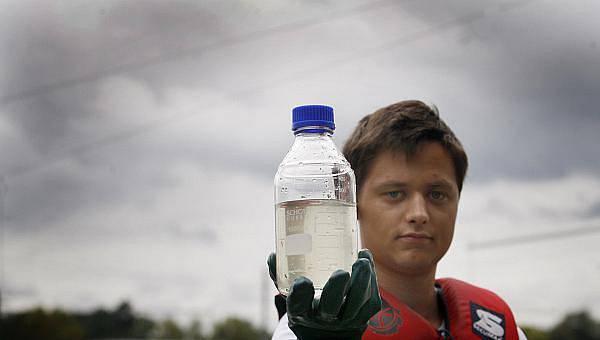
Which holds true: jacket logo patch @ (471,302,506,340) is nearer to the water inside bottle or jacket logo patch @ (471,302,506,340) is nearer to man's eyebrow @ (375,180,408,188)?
man's eyebrow @ (375,180,408,188)

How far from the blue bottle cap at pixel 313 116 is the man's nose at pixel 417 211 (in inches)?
28.5

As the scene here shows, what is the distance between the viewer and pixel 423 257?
2959 mm

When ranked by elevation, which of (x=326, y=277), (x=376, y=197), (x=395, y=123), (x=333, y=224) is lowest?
(x=326, y=277)

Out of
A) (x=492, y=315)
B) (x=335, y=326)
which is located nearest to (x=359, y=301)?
(x=335, y=326)

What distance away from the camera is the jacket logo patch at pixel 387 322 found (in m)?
2.95

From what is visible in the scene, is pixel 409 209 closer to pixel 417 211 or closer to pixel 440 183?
pixel 417 211

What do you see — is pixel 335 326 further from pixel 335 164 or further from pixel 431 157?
pixel 431 157

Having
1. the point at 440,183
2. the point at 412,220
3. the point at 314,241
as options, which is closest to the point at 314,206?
the point at 314,241

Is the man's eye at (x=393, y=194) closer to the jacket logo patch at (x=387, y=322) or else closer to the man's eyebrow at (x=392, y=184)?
the man's eyebrow at (x=392, y=184)

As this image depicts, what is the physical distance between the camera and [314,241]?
7.30ft

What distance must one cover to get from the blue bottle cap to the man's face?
742 millimetres

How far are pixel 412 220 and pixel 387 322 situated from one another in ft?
1.45

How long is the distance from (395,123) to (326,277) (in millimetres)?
1102

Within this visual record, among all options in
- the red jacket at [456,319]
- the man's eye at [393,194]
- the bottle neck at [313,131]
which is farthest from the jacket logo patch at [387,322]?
the bottle neck at [313,131]
